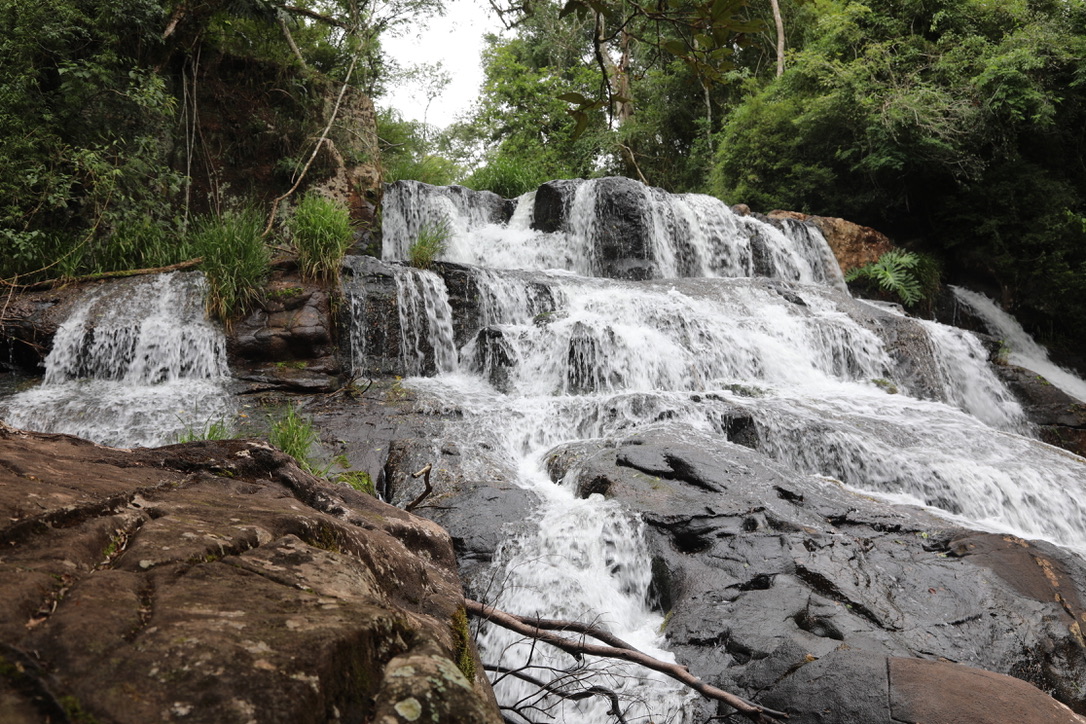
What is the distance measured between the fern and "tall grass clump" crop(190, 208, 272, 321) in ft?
35.5

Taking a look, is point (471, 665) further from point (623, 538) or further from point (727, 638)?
point (623, 538)

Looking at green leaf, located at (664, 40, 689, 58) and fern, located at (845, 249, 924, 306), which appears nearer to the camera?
green leaf, located at (664, 40, 689, 58)

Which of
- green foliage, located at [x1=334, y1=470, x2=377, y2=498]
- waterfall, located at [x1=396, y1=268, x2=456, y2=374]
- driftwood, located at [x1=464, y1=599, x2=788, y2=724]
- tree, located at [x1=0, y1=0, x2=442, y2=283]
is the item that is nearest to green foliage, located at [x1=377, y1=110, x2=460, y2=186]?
tree, located at [x1=0, y1=0, x2=442, y2=283]

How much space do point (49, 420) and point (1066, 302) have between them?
15.5 metres

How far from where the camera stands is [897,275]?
12.2 meters

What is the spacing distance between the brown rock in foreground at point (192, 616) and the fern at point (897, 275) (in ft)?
42.1

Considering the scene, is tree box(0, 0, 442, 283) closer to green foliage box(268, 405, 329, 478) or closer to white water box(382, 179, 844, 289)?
white water box(382, 179, 844, 289)

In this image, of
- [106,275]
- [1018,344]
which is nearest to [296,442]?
[106,275]

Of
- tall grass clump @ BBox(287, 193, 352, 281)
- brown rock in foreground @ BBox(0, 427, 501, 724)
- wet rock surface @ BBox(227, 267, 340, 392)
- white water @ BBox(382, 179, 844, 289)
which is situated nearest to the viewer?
brown rock in foreground @ BBox(0, 427, 501, 724)

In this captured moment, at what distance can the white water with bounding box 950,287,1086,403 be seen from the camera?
11398 millimetres

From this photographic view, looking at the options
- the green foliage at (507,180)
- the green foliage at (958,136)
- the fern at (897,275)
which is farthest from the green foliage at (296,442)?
the green foliage at (958,136)

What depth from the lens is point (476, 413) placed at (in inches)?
260

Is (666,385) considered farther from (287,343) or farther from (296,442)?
(287,343)

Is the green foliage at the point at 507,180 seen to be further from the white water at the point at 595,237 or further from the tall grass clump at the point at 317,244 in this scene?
the tall grass clump at the point at 317,244
